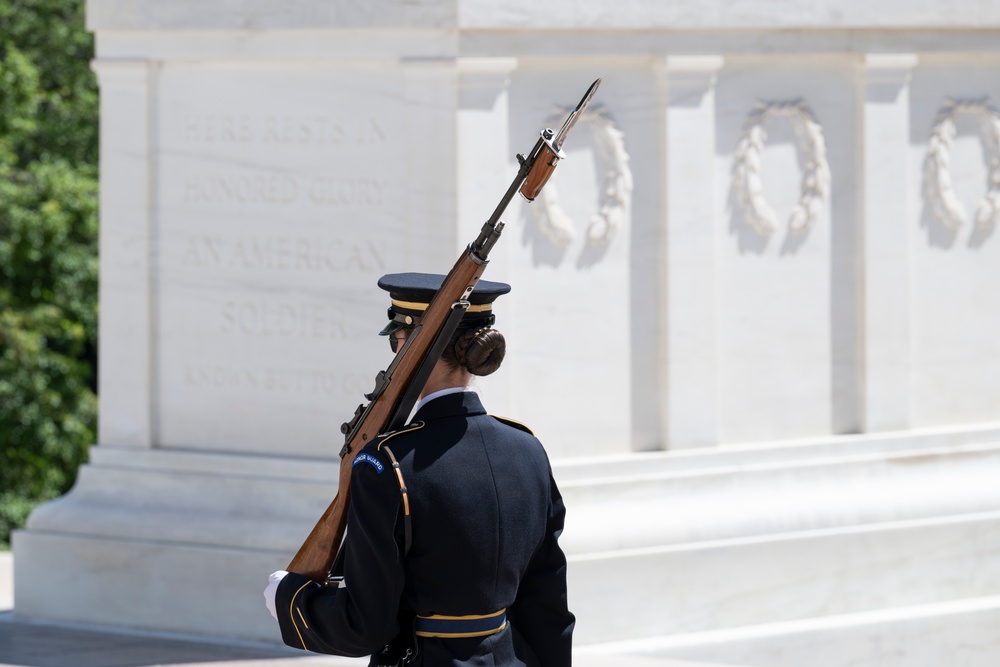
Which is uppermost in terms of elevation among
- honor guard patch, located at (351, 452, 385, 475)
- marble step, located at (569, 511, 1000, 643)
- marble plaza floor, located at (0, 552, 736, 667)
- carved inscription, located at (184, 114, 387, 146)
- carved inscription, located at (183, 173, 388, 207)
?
carved inscription, located at (184, 114, 387, 146)

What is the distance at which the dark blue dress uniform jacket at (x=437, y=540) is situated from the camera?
3.82 metres

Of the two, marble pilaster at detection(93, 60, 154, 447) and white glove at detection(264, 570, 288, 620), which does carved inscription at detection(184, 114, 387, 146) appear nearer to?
marble pilaster at detection(93, 60, 154, 447)

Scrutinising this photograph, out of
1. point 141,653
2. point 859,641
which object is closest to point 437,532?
point 141,653

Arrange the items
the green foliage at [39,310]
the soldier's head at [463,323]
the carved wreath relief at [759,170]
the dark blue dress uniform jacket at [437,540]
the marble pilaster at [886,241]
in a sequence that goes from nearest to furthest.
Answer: the dark blue dress uniform jacket at [437,540] < the soldier's head at [463,323] < the carved wreath relief at [759,170] < the marble pilaster at [886,241] < the green foliage at [39,310]

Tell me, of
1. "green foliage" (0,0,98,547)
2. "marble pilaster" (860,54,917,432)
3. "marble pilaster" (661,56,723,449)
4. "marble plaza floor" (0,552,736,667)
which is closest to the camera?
"marble plaza floor" (0,552,736,667)

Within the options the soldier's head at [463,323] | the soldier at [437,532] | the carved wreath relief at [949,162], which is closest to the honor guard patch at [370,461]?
the soldier at [437,532]

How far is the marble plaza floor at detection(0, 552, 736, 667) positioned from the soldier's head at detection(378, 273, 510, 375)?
112 inches

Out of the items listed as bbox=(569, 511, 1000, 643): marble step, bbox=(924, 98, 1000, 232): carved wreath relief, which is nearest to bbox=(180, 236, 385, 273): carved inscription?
bbox=(569, 511, 1000, 643): marble step

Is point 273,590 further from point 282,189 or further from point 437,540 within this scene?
point 282,189

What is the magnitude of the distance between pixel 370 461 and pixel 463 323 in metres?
0.41

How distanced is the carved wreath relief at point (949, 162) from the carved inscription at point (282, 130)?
283 centimetres

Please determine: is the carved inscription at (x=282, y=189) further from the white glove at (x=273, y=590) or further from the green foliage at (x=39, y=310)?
the green foliage at (x=39, y=310)

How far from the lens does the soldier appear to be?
383 cm

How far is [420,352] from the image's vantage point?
3.94 m
